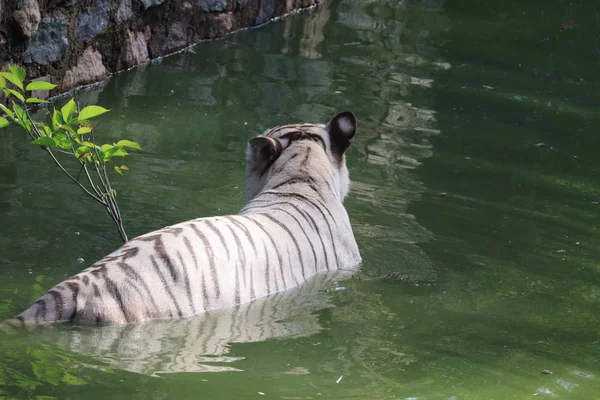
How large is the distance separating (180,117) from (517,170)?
2.77m

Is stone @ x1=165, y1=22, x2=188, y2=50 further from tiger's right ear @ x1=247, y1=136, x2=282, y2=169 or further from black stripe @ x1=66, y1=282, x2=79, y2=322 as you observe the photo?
black stripe @ x1=66, y1=282, x2=79, y2=322

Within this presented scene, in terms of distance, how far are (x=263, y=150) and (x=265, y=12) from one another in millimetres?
6630

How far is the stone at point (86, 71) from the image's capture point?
8674 mm

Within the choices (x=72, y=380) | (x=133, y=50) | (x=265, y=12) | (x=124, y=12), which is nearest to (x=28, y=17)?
(x=124, y=12)

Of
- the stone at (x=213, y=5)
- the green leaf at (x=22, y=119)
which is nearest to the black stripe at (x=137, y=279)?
the green leaf at (x=22, y=119)

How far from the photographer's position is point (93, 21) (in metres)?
8.93

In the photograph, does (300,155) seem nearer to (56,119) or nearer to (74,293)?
(56,119)

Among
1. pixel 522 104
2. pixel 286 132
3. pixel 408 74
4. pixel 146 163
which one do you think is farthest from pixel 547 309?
pixel 408 74

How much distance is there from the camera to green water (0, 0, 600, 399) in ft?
A: 13.6

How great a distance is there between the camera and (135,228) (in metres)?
6.01

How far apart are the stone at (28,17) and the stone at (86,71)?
0.70m

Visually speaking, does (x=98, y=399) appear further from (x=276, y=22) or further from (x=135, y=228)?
(x=276, y=22)

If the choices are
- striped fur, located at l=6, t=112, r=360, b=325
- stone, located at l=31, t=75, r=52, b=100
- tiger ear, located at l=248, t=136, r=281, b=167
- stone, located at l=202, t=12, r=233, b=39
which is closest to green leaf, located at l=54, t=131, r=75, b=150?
striped fur, located at l=6, t=112, r=360, b=325

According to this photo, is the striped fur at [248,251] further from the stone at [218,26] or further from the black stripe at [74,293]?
the stone at [218,26]
